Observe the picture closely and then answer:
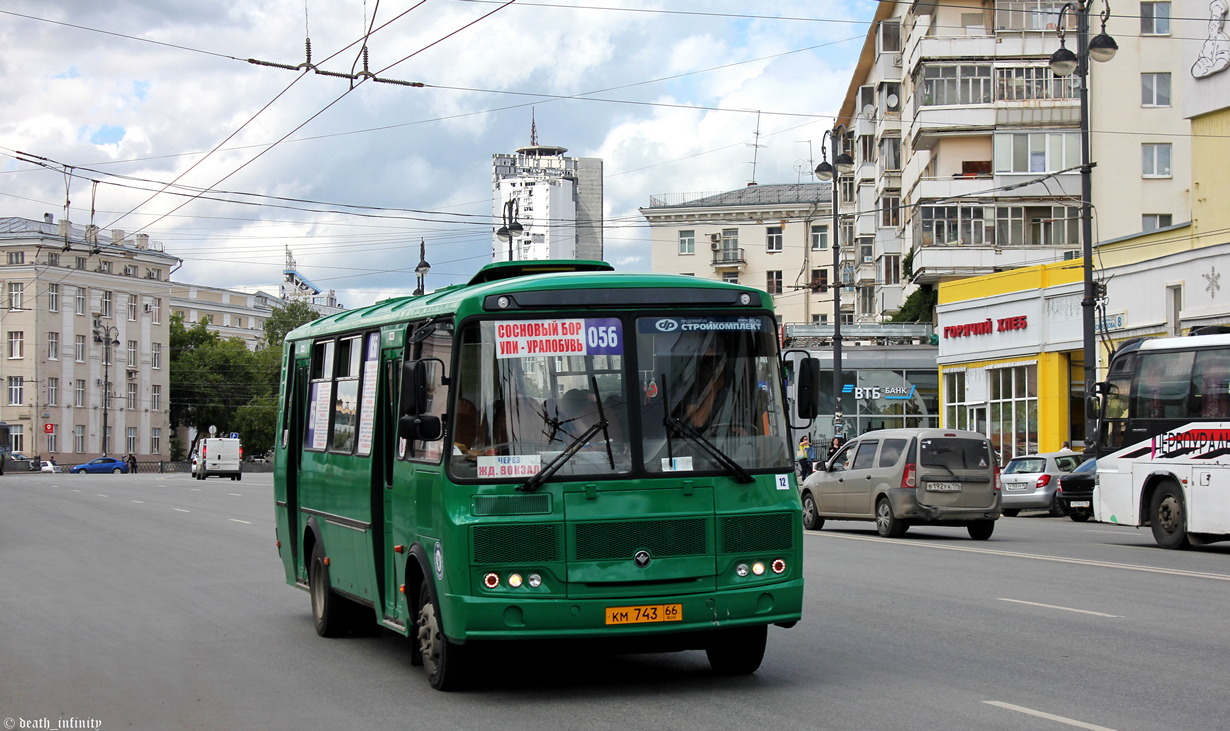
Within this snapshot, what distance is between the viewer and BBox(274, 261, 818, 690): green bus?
8.62 metres

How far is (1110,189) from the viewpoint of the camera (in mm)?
52844

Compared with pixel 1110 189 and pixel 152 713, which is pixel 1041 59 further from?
pixel 152 713

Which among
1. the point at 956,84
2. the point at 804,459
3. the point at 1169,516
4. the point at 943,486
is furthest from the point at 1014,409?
the point at 1169,516

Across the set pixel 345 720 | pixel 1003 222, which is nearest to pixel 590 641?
pixel 345 720

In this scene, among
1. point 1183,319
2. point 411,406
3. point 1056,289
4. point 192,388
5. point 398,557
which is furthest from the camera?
point 192,388

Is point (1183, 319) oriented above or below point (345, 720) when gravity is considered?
above

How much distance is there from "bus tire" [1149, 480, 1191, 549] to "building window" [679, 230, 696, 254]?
278 feet

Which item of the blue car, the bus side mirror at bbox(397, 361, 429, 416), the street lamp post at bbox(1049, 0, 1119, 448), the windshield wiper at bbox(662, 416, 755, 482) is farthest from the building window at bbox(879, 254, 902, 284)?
the blue car

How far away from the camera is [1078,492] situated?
3162 cm

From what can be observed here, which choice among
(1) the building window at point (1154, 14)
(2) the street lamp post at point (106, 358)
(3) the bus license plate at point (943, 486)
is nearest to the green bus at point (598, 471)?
(3) the bus license plate at point (943, 486)

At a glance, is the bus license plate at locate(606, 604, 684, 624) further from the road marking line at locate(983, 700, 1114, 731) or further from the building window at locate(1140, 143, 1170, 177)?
the building window at locate(1140, 143, 1170, 177)

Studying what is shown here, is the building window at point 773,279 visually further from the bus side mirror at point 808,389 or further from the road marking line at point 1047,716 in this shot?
the road marking line at point 1047,716

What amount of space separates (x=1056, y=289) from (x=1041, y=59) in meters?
11.6

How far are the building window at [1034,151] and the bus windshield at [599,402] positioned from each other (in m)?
44.2
